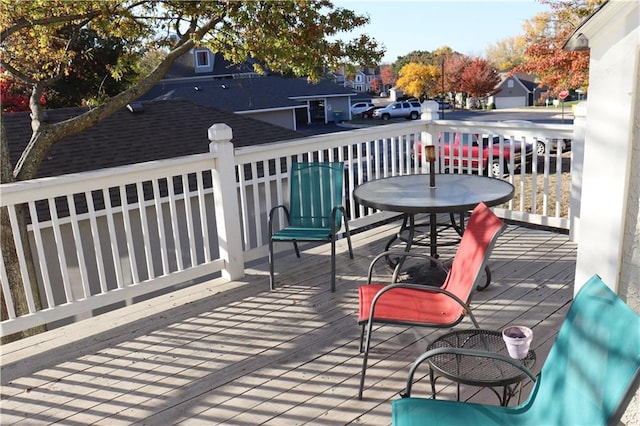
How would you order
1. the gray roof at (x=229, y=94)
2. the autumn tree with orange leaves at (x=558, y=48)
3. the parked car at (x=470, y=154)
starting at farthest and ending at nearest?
the gray roof at (x=229, y=94) → the autumn tree with orange leaves at (x=558, y=48) → the parked car at (x=470, y=154)

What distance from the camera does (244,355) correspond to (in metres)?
3.12

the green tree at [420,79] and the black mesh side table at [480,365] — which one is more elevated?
the green tree at [420,79]

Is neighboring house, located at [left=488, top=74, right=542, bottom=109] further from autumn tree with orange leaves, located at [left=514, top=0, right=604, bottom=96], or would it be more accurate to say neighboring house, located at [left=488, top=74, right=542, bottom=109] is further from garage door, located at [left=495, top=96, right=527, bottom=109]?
autumn tree with orange leaves, located at [left=514, top=0, right=604, bottom=96]

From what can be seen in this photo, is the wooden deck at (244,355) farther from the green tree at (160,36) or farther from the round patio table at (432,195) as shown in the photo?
the green tree at (160,36)

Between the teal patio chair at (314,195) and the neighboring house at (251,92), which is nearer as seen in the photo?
the teal patio chair at (314,195)

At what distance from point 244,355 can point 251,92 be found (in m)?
19.5

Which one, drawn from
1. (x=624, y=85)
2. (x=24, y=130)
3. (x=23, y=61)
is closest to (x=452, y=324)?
(x=624, y=85)

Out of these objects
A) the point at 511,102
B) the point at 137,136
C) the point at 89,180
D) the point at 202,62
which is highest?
the point at 202,62

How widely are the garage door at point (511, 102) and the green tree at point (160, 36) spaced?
49539mm

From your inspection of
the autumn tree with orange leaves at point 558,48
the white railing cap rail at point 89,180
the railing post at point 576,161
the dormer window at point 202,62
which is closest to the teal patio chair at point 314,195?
the white railing cap rail at point 89,180

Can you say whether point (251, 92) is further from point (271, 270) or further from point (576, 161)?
point (271, 270)

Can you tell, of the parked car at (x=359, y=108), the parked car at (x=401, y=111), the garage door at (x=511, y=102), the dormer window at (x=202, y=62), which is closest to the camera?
the dormer window at (x=202, y=62)

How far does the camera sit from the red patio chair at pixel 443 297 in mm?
2492

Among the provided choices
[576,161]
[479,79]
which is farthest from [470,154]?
[479,79]
